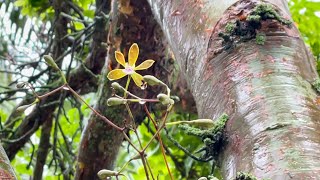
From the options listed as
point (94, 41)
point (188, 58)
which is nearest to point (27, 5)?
point (94, 41)

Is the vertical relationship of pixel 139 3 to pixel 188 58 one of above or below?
above

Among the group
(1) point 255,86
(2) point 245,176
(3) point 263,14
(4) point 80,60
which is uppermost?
(4) point 80,60

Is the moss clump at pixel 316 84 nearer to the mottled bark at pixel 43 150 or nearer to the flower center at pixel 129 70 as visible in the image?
the flower center at pixel 129 70

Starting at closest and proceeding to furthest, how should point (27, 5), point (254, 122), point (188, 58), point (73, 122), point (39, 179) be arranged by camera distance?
1. point (254, 122)
2. point (188, 58)
3. point (39, 179)
4. point (27, 5)
5. point (73, 122)

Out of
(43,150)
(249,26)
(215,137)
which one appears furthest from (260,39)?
(43,150)

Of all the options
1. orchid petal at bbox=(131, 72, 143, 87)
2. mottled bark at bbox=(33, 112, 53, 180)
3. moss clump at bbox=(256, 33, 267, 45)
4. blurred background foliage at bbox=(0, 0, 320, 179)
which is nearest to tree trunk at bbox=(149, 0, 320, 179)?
moss clump at bbox=(256, 33, 267, 45)

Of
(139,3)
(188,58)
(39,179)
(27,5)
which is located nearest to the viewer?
(188,58)

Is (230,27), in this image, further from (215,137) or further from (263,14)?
(215,137)

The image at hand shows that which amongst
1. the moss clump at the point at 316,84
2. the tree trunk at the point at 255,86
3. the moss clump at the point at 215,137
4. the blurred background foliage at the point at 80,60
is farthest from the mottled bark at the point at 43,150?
the moss clump at the point at 316,84

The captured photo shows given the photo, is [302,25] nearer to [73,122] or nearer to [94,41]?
[94,41]
